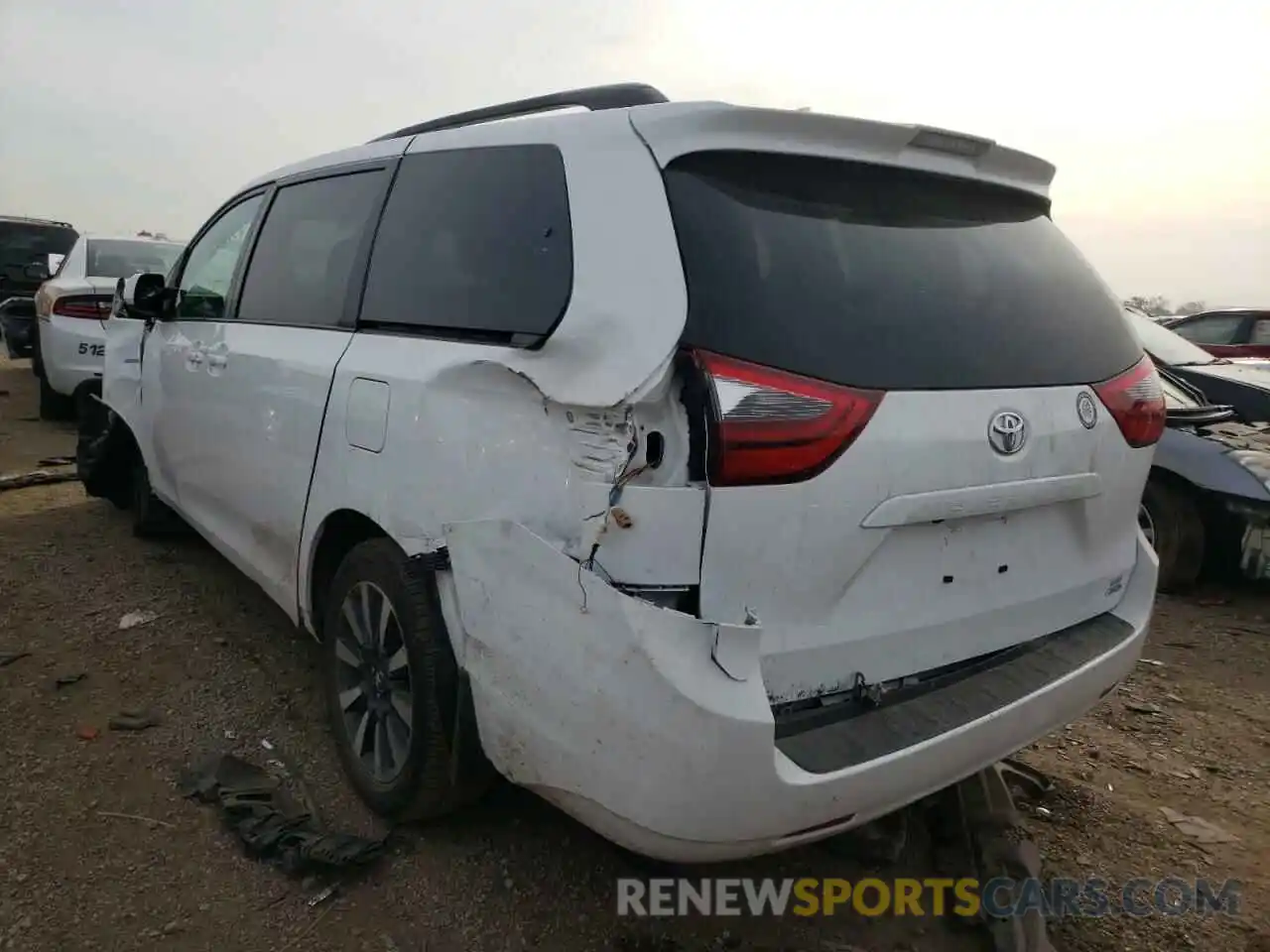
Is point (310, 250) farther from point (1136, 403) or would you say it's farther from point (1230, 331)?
point (1230, 331)

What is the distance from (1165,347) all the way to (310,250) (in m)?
5.86

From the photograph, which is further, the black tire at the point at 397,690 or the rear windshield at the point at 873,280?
the black tire at the point at 397,690

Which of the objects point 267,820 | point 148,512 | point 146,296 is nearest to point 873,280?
point 267,820

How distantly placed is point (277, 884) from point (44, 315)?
738 cm

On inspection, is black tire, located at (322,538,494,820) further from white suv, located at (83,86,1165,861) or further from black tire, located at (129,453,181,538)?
black tire, located at (129,453,181,538)

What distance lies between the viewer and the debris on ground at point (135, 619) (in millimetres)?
3953

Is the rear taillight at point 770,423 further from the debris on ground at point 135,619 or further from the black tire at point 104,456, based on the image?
the black tire at point 104,456

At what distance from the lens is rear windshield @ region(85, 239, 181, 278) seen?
8391 millimetres

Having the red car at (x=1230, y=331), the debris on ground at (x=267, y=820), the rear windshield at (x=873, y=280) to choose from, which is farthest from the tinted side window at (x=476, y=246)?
the red car at (x=1230, y=331)

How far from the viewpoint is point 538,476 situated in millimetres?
1991

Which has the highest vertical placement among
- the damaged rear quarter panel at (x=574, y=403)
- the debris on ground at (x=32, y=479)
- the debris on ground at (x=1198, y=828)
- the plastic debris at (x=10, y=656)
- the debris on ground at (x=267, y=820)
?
the damaged rear quarter panel at (x=574, y=403)

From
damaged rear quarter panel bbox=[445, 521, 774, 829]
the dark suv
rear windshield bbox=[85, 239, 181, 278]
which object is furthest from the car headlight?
the dark suv

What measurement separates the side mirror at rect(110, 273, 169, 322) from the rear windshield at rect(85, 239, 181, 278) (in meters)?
4.36

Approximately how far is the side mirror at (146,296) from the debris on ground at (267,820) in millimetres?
2222
